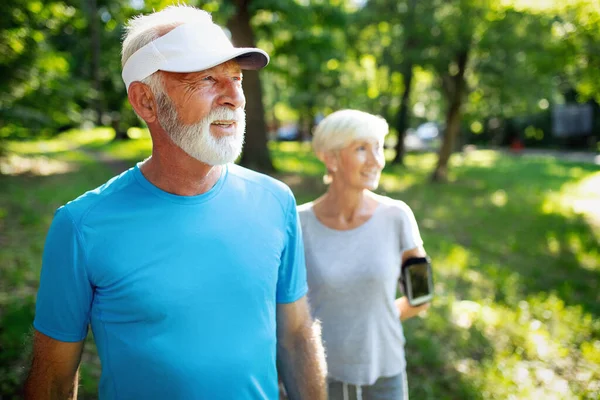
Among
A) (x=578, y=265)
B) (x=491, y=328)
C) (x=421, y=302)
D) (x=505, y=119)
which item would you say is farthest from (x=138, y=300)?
(x=505, y=119)

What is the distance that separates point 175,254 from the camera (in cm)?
160

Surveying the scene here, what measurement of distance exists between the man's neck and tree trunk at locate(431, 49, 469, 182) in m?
13.7

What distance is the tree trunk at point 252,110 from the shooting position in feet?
39.3

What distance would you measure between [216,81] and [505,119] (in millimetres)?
36628

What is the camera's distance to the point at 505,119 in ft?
115

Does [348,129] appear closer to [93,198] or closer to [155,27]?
[155,27]

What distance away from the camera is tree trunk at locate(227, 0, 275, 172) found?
12.0 m

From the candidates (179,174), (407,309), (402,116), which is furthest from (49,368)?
(402,116)

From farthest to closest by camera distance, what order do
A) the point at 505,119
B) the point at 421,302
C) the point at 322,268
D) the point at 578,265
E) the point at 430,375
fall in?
the point at 505,119 < the point at 578,265 < the point at 430,375 < the point at 421,302 < the point at 322,268

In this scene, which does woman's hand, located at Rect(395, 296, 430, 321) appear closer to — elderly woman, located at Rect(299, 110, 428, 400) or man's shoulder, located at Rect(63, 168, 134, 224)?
elderly woman, located at Rect(299, 110, 428, 400)

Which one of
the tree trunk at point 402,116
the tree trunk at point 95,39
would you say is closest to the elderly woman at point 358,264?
the tree trunk at point 95,39

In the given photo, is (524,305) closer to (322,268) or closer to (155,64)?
(322,268)

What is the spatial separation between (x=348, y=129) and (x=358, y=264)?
26.6 inches

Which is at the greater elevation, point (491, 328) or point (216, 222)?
point (216, 222)
